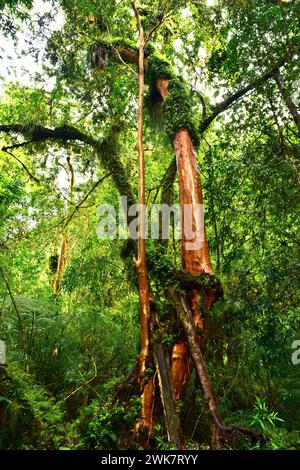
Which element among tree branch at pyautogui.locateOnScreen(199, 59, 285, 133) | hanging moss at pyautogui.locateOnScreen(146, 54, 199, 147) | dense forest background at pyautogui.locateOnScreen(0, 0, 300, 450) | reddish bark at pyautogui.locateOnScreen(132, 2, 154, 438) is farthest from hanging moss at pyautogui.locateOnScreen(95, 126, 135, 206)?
reddish bark at pyautogui.locateOnScreen(132, 2, 154, 438)

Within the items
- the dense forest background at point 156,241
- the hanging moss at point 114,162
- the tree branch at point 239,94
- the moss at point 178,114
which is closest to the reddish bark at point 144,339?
the dense forest background at point 156,241

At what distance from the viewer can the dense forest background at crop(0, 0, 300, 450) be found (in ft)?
14.3

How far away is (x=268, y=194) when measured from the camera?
20.1 feet

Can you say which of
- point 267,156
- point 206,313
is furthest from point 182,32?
point 206,313

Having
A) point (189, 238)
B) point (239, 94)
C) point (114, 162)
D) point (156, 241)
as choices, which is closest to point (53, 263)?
point (114, 162)

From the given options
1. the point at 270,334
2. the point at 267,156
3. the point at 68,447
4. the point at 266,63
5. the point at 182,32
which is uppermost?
the point at 182,32

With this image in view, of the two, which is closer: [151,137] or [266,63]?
[266,63]

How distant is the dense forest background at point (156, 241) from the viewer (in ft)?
14.3

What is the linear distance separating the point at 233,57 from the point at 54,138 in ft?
16.6

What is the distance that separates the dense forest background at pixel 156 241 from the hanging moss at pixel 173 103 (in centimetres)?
4

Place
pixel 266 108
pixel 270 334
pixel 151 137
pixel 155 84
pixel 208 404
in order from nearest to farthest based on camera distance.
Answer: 1. pixel 208 404
2. pixel 270 334
3. pixel 266 108
4. pixel 155 84
5. pixel 151 137

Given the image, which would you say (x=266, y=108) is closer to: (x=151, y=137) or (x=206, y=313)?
(x=151, y=137)

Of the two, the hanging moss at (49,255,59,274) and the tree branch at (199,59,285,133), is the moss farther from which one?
the hanging moss at (49,255,59,274)

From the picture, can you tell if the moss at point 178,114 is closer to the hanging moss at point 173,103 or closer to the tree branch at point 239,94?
the hanging moss at point 173,103
